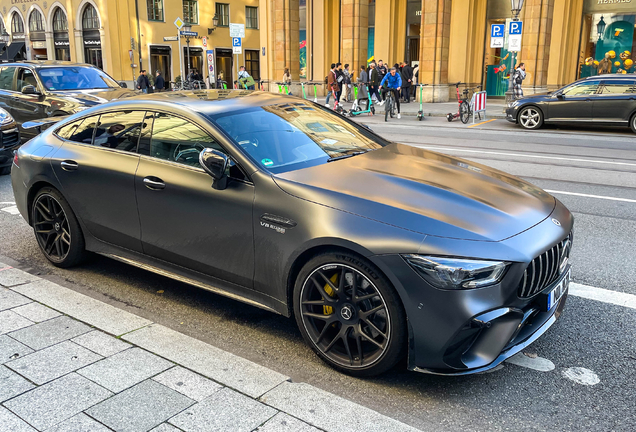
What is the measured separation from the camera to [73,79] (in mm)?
12508

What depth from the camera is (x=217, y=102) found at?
4387mm

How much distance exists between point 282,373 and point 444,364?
Answer: 0.97 m

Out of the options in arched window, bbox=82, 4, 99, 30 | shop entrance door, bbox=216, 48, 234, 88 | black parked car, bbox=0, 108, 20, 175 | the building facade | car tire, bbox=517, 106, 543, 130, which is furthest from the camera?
shop entrance door, bbox=216, 48, 234, 88

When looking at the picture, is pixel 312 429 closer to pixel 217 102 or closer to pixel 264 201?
pixel 264 201

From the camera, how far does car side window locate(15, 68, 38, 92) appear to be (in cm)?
1234

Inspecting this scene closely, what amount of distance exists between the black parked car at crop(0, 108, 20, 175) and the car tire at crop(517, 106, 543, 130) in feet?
46.1

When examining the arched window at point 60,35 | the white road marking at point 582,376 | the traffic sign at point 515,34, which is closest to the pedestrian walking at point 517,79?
the traffic sign at point 515,34

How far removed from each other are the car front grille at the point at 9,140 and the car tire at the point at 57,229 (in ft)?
16.8

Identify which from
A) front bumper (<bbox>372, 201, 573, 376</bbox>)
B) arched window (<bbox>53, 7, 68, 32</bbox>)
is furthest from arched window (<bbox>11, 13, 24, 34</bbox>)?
front bumper (<bbox>372, 201, 573, 376</bbox>)

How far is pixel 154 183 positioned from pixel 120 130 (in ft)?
2.54

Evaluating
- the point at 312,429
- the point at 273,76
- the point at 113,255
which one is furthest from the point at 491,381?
the point at 273,76

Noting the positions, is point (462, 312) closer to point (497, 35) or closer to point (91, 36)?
point (497, 35)

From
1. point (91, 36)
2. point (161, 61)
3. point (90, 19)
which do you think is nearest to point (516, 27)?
point (161, 61)

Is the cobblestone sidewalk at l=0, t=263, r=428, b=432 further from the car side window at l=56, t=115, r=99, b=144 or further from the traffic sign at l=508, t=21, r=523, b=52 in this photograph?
the traffic sign at l=508, t=21, r=523, b=52
